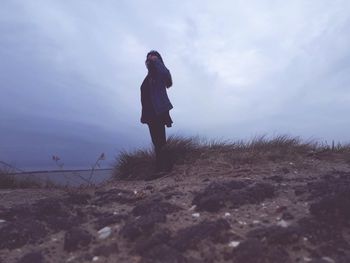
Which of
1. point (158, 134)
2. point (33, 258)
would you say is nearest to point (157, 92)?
point (158, 134)

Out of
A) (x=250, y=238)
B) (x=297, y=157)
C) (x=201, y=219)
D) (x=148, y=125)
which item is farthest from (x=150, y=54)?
(x=250, y=238)

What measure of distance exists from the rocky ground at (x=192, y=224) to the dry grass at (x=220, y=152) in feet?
5.50

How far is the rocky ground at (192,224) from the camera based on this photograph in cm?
313

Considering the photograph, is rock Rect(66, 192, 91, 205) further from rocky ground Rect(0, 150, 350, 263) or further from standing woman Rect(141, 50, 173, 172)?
standing woman Rect(141, 50, 173, 172)

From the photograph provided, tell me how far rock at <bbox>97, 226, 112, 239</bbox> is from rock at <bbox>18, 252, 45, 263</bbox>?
0.51 m

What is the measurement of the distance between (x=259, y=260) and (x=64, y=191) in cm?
407

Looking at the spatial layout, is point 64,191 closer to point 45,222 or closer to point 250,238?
point 45,222

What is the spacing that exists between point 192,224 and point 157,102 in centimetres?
293

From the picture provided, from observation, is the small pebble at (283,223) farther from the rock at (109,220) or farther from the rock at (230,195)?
the rock at (109,220)

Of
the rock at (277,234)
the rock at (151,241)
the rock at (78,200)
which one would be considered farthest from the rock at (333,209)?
the rock at (78,200)

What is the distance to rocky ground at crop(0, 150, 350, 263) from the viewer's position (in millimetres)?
3129

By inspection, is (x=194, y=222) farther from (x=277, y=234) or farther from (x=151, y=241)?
(x=277, y=234)

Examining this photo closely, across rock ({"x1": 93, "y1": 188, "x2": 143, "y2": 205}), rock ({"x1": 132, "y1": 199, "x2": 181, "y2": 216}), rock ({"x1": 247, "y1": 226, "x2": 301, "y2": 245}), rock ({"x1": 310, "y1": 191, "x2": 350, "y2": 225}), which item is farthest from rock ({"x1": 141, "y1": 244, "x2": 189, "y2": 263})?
rock ({"x1": 93, "y1": 188, "x2": 143, "y2": 205})

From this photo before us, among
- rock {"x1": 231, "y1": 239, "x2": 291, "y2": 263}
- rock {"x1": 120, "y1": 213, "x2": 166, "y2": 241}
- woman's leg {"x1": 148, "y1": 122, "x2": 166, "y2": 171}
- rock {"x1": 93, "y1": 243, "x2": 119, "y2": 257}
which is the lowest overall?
rock {"x1": 93, "y1": 243, "x2": 119, "y2": 257}
